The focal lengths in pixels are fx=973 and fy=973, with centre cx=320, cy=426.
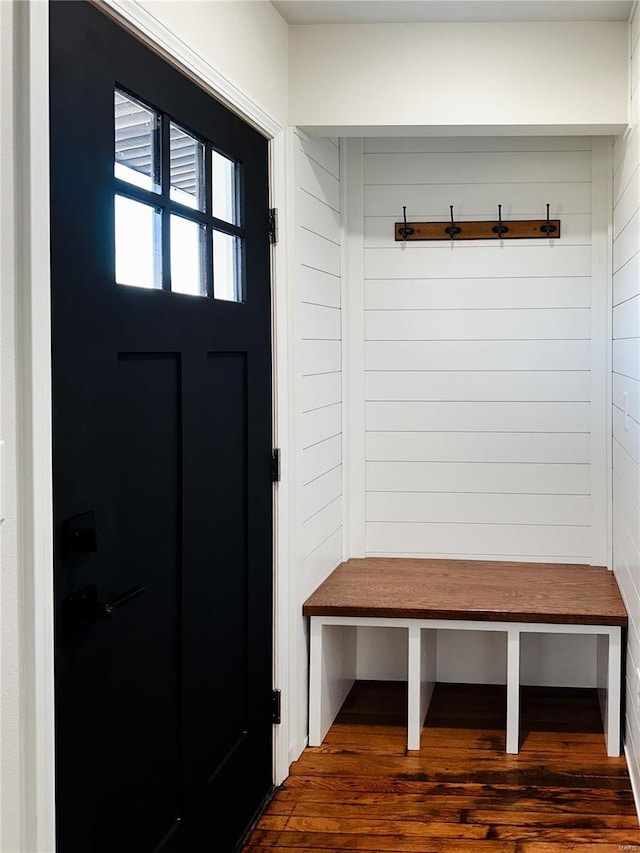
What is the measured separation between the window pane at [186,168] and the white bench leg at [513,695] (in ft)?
6.03

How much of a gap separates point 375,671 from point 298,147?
212 centimetres

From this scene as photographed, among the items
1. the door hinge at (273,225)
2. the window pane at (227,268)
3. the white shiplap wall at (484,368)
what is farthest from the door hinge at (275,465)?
the white shiplap wall at (484,368)

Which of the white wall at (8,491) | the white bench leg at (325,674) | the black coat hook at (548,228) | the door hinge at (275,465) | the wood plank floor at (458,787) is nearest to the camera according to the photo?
the white wall at (8,491)

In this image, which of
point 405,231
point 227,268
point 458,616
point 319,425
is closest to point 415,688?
point 458,616

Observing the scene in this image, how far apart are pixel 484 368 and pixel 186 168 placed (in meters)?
1.88

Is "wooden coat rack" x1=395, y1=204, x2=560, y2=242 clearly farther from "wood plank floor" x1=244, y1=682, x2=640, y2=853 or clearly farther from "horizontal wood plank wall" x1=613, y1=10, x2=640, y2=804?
"wood plank floor" x1=244, y1=682, x2=640, y2=853

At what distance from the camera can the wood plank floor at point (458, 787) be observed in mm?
2773

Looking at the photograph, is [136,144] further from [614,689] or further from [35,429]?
[614,689]

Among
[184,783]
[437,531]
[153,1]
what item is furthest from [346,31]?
[184,783]

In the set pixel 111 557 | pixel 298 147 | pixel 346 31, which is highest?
pixel 346 31

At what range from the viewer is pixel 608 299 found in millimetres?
3805

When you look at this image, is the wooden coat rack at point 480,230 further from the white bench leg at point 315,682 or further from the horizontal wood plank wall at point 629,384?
the white bench leg at point 315,682

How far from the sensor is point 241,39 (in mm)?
2670

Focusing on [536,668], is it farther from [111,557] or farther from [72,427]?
[72,427]
